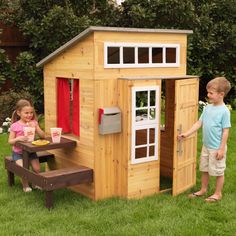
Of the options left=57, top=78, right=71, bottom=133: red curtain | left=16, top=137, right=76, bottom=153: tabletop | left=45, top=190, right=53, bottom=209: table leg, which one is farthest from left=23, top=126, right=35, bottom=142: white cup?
left=45, top=190, right=53, bottom=209: table leg

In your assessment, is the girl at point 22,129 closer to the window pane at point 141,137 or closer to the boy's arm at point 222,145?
the window pane at point 141,137

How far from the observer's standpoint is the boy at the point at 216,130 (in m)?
5.52

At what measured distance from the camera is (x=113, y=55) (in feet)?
18.5

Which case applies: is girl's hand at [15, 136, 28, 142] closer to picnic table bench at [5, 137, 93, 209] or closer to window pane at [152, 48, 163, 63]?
picnic table bench at [5, 137, 93, 209]

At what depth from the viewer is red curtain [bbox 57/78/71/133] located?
617 centimetres

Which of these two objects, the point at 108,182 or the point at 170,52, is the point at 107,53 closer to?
the point at 170,52

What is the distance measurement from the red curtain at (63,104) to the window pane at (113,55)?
82cm

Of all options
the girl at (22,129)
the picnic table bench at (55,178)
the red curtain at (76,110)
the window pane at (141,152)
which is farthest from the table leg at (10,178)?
the window pane at (141,152)

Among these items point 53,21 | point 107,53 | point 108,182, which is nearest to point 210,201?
point 108,182

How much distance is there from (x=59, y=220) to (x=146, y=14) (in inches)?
277

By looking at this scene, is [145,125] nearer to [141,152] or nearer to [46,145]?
[141,152]

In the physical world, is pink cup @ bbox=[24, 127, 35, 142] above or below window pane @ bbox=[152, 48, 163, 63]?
below

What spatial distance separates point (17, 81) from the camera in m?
10.8

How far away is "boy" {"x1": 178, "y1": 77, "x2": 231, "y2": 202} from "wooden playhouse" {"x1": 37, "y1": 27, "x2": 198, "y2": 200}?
327 mm
